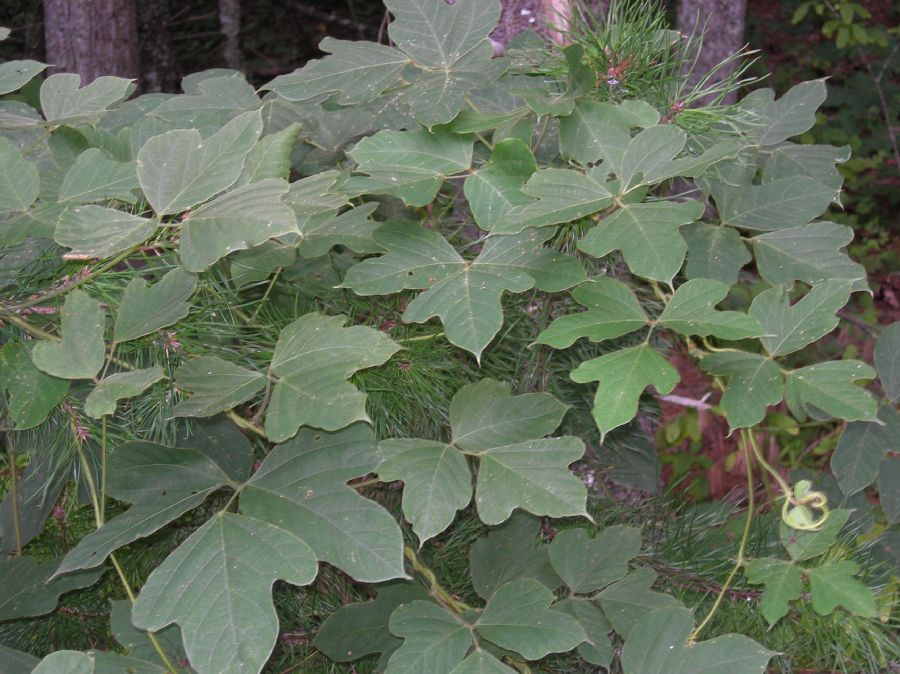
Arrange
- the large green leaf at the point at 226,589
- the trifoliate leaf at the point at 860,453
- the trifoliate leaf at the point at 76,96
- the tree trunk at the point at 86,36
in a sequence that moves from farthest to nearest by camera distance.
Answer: the tree trunk at the point at 86,36 → the trifoliate leaf at the point at 860,453 → the trifoliate leaf at the point at 76,96 → the large green leaf at the point at 226,589

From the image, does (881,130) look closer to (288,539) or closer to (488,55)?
(488,55)

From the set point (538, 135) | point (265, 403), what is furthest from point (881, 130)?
point (265, 403)

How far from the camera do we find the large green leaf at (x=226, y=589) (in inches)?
27.0

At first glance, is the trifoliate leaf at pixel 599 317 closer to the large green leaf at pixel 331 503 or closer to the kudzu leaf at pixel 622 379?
the kudzu leaf at pixel 622 379

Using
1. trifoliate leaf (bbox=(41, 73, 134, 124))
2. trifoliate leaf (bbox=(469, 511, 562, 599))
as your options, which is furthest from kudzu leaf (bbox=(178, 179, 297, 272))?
trifoliate leaf (bbox=(469, 511, 562, 599))

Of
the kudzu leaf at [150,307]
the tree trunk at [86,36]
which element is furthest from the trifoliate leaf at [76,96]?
the tree trunk at [86,36]

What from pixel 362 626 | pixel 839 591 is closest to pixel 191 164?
pixel 362 626

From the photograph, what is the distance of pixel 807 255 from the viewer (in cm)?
103

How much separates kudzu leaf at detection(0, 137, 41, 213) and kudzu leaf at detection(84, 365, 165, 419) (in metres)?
0.20

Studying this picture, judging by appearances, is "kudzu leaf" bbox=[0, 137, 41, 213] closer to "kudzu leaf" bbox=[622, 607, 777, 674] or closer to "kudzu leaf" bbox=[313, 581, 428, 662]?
"kudzu leaf" bbox=[313, 581, 428, 662]

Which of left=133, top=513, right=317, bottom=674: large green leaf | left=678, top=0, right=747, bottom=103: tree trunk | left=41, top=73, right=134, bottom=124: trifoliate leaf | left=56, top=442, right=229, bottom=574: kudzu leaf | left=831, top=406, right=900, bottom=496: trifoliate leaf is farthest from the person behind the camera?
left=678, top=0, right=747, bottom=103: tree trunk

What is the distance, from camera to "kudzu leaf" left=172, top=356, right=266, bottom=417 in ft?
2.60

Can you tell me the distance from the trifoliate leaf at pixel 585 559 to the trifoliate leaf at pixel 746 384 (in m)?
0.18

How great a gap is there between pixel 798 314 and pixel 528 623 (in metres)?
0.43
